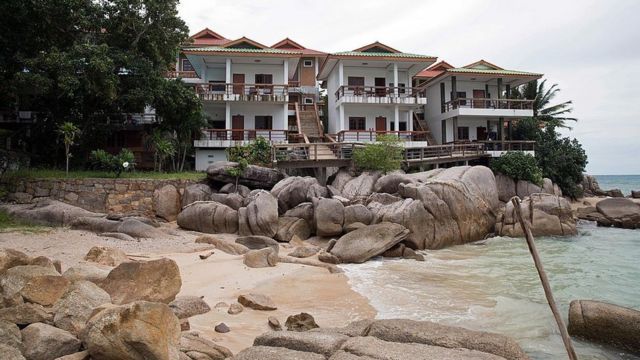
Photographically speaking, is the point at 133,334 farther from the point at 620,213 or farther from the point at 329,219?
the point at 620,213

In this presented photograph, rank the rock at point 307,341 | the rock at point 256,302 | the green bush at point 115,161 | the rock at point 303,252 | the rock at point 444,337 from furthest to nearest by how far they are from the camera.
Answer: the green bush at point 115,161
the rock at point 303,252
the rock at point 256,302
the rock at point 444,337
the rock at point 307,341

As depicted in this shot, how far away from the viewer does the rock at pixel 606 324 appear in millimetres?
7547

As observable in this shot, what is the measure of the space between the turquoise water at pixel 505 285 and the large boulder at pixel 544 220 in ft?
5.18

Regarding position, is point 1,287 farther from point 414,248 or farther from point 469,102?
point 469,102

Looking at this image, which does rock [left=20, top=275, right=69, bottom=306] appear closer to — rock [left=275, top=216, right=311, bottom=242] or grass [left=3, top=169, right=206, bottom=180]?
rock [left=275, top=216, right=311, bottom=242]

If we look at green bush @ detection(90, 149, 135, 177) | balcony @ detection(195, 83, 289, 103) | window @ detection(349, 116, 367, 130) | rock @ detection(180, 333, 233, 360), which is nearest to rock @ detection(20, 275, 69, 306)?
rock @ detection(180, 333, 233, 360)

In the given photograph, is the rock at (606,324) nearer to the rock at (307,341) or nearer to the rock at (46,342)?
the rock at (307,341)

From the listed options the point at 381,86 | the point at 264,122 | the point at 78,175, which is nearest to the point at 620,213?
the point at 381,86

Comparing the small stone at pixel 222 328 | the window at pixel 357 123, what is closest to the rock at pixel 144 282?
the small stone at pixel 222 328

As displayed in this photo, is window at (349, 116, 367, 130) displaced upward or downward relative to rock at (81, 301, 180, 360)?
upward

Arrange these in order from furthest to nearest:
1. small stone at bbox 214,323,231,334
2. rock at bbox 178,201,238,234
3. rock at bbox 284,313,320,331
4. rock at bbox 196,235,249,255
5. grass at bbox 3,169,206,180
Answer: grass at bbox 3,169,206,180 < rock at bbox 178,201,238,234 < rock at bbox 196,235,249,255 < rock at bbox 284,313,320,331 < small stone at bbox 214,323,231,334

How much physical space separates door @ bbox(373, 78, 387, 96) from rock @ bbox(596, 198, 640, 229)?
56.1 ft

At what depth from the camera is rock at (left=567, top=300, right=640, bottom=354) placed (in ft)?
Result: 24.8

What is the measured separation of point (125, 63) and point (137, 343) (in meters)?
22.3
